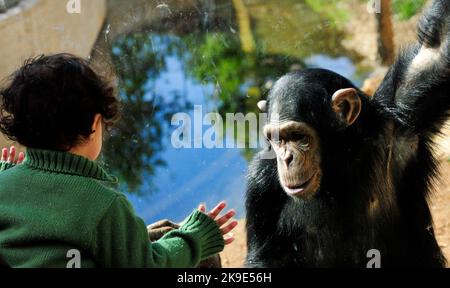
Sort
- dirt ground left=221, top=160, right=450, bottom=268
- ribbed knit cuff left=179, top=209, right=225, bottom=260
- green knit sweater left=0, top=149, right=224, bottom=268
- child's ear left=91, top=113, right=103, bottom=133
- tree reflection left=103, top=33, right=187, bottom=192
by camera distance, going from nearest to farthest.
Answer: green knit sweater left=0, top=149, right=224, bottom=268, child's ear left=91, top=113, right=103, bottom=133, ribbed knit cuff left=179, top=209, right=225, bottom=260, dirt ground left=221, top=160, right=450, bottom=268, tree reflection left=103, top=33, right=187, bottom=192

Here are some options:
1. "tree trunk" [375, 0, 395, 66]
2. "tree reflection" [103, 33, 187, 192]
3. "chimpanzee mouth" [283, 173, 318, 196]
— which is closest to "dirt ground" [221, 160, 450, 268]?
"tree reflection" [103, 33, 187, 192]

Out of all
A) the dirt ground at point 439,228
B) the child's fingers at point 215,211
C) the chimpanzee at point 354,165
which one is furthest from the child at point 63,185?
the dirt ground at point 439,228

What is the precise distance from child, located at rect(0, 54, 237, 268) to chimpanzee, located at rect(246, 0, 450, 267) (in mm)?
1391

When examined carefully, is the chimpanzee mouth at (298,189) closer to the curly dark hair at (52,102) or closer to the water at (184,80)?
the curly dark hair at (52,102)

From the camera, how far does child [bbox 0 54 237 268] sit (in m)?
2.71

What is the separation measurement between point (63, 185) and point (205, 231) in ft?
2.50

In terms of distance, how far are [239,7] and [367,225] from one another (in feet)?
18.9

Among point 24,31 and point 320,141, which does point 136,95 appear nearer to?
point 24,31

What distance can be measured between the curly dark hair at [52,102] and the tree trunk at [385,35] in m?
6.27

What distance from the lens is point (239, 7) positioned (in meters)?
9.63

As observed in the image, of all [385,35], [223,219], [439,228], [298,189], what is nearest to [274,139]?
[298,189]

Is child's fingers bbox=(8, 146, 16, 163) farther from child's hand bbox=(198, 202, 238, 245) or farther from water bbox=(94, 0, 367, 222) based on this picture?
water bbox=(94, 0, 367, 222)
